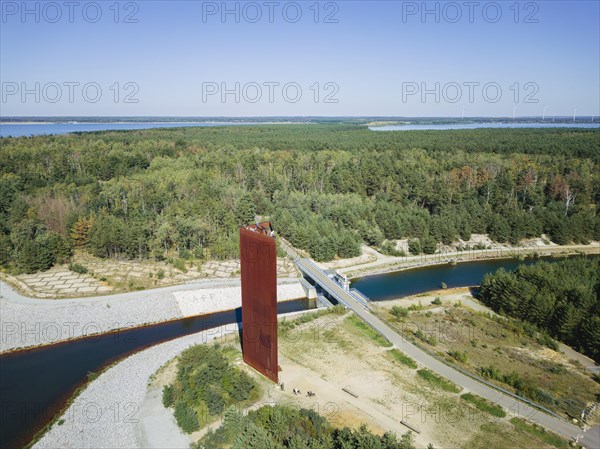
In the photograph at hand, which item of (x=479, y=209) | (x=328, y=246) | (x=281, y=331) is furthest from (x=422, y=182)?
(x=281, y=331)

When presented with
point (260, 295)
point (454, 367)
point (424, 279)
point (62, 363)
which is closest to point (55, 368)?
point (62, 363)

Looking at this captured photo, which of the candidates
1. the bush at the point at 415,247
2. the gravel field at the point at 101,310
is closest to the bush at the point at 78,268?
the gravel field at the point at 101,310

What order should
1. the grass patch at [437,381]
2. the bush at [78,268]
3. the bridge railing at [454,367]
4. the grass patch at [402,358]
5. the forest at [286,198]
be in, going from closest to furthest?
the bridge railing at [454,367]
the grass patch at [437,381]
the grass patch at [402,358]
the bush at [78,268]
the forest at [286,198]

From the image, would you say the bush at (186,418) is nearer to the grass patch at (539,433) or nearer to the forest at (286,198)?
the grass patch at (539,433)

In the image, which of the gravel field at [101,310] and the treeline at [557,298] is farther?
the gravel field at [101,310]

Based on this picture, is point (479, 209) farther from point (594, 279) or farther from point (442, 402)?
point (442, 402)

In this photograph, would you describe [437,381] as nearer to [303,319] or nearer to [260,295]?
[260,295]
